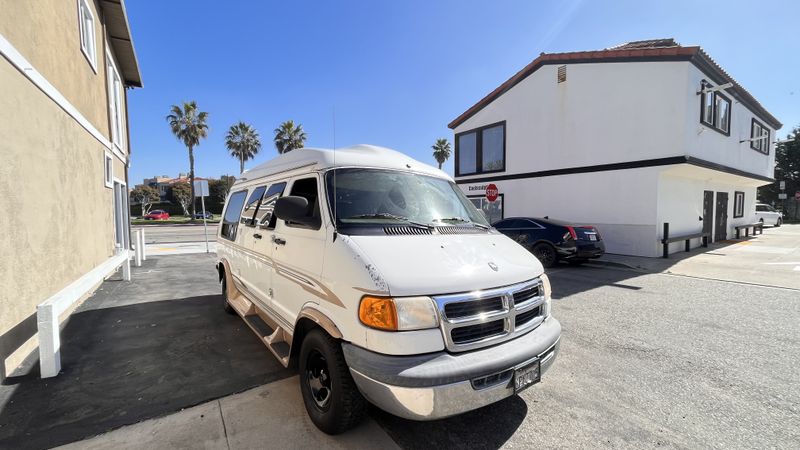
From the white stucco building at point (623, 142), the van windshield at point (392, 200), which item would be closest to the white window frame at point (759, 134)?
the white stucco building at point (623, 142)

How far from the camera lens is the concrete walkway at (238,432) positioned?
8.43ft

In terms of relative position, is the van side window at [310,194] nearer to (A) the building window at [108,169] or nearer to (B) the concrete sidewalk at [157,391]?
(B) the concrete sidewalk at [157,391]

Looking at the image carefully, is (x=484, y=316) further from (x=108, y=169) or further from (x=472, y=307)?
(x=108, y=169)

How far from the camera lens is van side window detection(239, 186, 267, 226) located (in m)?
4.43

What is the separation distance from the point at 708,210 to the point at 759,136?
6.83 meters

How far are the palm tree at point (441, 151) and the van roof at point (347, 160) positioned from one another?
46446 mm

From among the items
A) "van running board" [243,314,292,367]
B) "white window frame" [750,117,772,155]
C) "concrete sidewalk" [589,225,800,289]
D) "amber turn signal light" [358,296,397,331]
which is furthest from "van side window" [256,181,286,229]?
"white window frame" [750,117,772,155]

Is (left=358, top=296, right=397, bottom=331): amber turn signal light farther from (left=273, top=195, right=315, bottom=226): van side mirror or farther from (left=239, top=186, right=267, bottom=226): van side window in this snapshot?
(left=239, top=186, right=267, bottom=226): van side window

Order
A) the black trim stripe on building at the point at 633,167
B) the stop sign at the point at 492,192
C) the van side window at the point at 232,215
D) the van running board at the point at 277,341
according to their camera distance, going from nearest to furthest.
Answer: the van running board at the point at 277,341
the van side window at the point at 232,215
the black trim stripe on building at the point at 633,167
the stop sign at the point at 492,192

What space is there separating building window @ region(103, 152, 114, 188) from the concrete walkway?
25.5 ft

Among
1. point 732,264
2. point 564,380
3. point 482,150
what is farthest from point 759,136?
point 564,380

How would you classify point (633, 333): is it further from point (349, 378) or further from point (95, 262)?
point (95, 262)

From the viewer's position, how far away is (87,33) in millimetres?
7746

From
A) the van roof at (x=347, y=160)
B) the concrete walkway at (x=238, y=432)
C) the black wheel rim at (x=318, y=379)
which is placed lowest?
the concrete walkway at (x=238, y=432)
